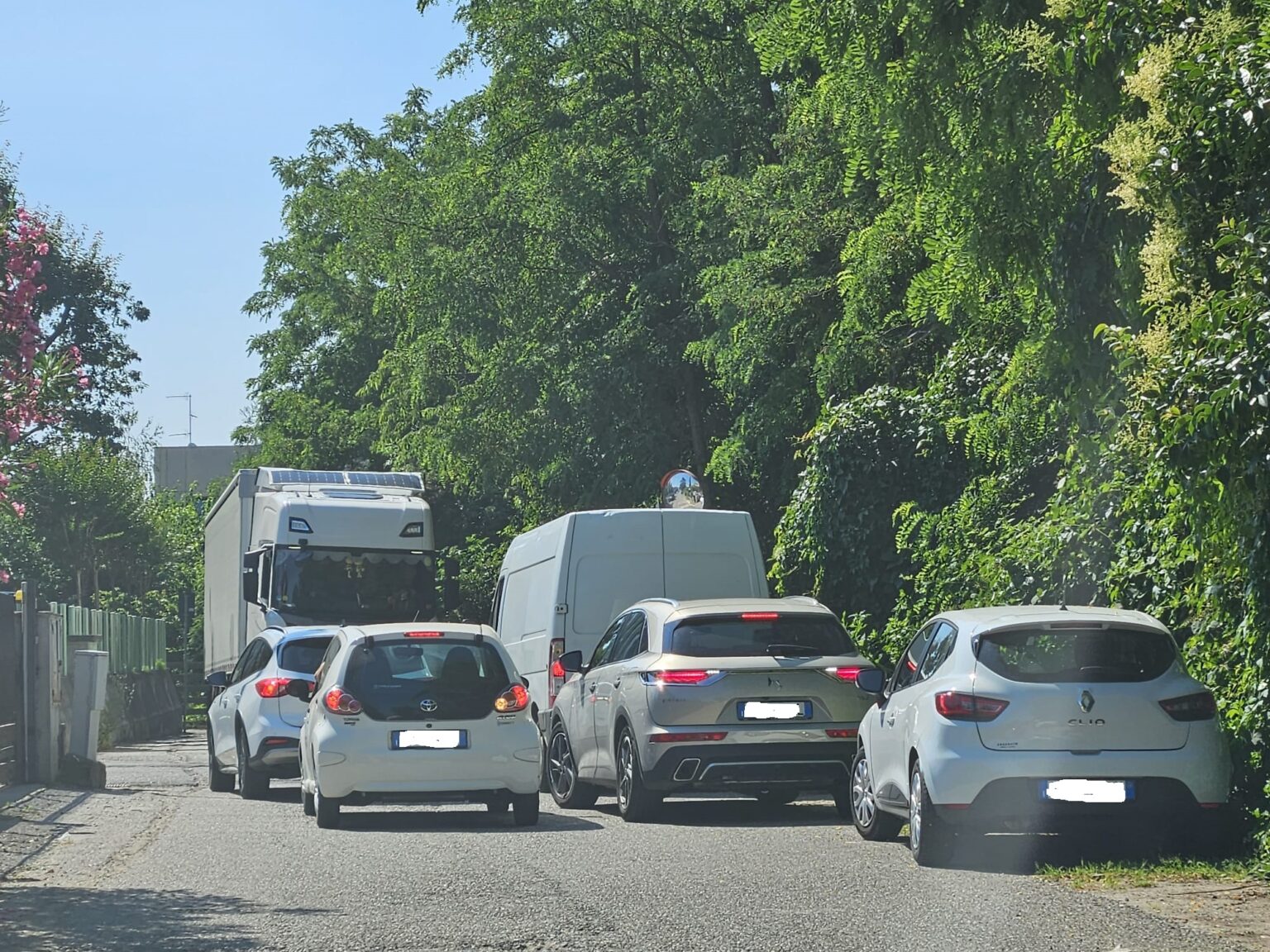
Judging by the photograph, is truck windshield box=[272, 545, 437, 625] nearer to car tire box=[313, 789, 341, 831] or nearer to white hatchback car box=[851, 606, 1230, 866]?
car tire box=[313, 789, 341, 831]

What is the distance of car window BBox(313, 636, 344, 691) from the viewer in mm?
15375

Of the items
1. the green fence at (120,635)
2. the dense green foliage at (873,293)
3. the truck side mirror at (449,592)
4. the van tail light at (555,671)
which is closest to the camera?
the dense green foliage at (873,293)

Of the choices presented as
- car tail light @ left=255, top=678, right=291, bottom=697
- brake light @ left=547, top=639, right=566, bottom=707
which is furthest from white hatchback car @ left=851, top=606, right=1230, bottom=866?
car tail light @ left=255, top=678, right=291, bottom=697

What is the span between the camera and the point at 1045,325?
13.9 m

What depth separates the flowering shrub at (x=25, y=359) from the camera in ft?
40.1

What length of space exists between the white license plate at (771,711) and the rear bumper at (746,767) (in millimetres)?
206

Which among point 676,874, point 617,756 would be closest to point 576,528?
point 617,756

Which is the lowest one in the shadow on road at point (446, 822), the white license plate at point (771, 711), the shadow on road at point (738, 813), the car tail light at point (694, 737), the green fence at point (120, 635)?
the shadow on road at point (738, 813)

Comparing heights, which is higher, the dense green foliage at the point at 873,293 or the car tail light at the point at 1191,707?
the dense green foliage at the point at 873,293

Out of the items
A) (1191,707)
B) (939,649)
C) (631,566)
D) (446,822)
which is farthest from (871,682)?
(631,566)

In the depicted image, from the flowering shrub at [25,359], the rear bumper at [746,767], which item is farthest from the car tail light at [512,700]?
the flowering shrub at [25,359]

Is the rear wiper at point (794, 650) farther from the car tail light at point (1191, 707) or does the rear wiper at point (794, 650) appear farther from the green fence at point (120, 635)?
the green fence at point (120, 635)

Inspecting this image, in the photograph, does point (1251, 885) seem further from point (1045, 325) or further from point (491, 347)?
point (491, 347)

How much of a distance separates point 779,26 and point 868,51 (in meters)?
1.27
